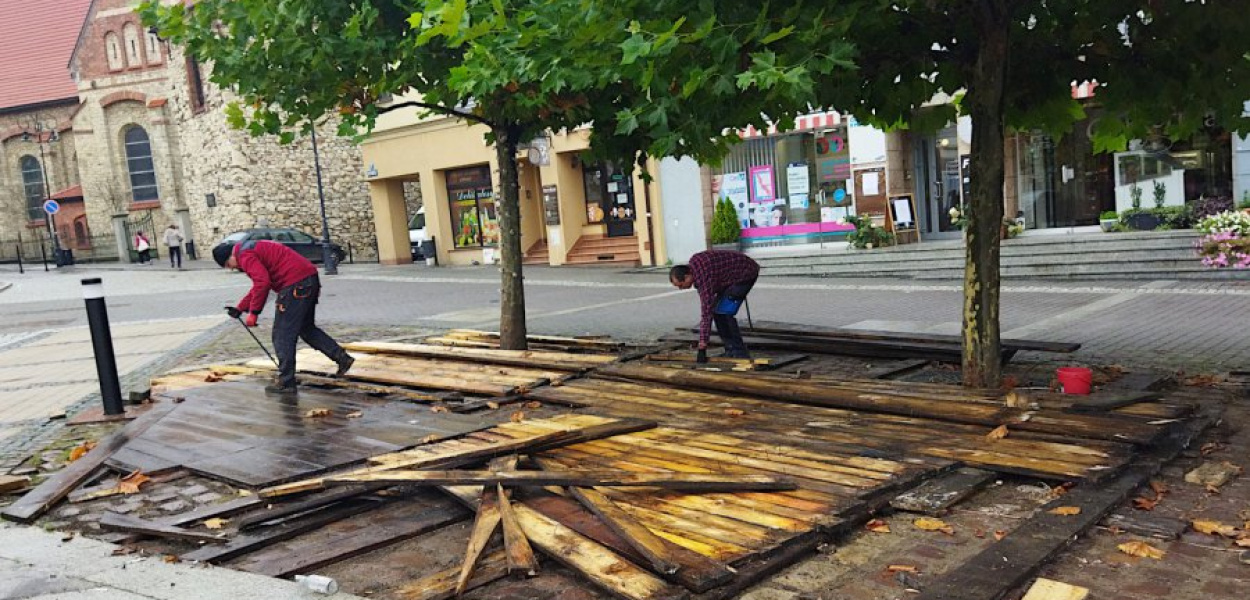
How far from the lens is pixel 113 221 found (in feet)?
155

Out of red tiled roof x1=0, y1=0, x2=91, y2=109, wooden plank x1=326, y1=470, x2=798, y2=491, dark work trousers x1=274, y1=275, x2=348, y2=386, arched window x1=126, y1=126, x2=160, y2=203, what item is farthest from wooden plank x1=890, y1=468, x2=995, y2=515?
red tiled roof x1=0, y1=0, x2=91, y2=109

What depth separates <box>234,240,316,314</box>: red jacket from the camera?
9.10 metres

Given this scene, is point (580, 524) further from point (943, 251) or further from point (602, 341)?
point (943, 251)

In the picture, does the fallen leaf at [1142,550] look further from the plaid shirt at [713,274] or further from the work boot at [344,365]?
the work boot at [344,365]

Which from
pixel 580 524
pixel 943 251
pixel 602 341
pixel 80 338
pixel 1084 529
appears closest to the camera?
pixel 1084 529

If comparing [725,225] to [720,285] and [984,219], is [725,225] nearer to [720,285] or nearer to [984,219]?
[720,285]

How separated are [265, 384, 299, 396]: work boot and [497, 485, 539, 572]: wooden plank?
4767 mm

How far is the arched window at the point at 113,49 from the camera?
47594 mm

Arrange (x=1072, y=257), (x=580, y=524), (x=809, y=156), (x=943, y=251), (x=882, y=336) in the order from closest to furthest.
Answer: (x=580, y=524) < (x=882, y=336) < (x=1072, y=257) < (x=943, y=251) < (x=809, y=156)

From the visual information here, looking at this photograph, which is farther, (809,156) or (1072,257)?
(809,156)

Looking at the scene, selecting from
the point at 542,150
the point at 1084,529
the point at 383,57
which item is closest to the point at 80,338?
the point at 383,57

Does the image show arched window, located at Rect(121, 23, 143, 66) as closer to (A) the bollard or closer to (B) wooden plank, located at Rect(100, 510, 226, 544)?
(A) the bollard

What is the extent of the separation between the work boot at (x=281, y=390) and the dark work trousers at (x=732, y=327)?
3.95 m

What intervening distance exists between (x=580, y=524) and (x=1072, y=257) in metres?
15.2
